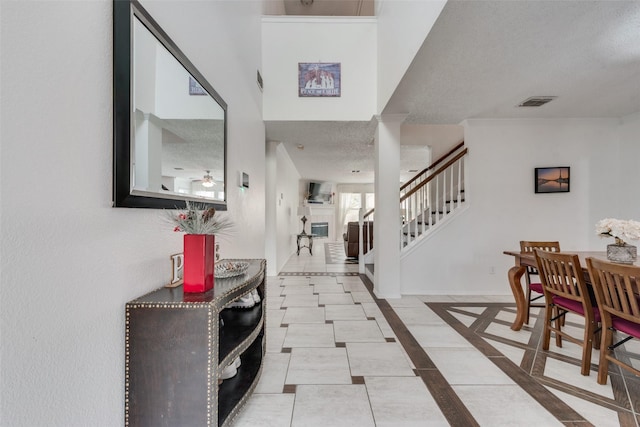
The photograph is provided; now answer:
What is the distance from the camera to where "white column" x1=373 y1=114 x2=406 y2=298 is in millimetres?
3836

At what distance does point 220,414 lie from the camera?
4.49ft

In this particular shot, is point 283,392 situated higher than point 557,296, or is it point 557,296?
point 557,296

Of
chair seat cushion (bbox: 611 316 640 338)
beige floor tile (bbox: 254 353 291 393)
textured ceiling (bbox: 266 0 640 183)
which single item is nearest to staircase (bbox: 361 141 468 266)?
textured ceiling (bbox: 266 0 640 183)

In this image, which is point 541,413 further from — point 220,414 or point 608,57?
point 608,57

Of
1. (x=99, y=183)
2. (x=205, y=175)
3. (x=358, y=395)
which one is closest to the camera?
(x=99, y=183)

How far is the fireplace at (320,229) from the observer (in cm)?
1155

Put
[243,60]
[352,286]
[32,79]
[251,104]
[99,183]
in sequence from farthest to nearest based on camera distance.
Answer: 1. [352,286]
2. [251,104]
3. [243,60]
4. [99,183]
5. [32,79]

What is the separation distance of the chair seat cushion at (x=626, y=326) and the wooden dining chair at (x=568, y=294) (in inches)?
5.1

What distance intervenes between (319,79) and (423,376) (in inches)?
152

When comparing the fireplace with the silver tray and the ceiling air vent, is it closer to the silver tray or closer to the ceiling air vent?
the ceiling air vent

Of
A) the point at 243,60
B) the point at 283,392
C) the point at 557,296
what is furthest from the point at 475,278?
the point at 243,60

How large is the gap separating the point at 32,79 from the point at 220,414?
1.57 metres

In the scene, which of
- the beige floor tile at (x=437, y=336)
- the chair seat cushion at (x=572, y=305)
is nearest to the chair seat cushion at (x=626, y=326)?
the chair seat cushion at (x=572, y=305)

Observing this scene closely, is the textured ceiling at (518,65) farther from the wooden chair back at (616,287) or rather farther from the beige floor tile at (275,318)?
the beige floor tile at (275,318)
